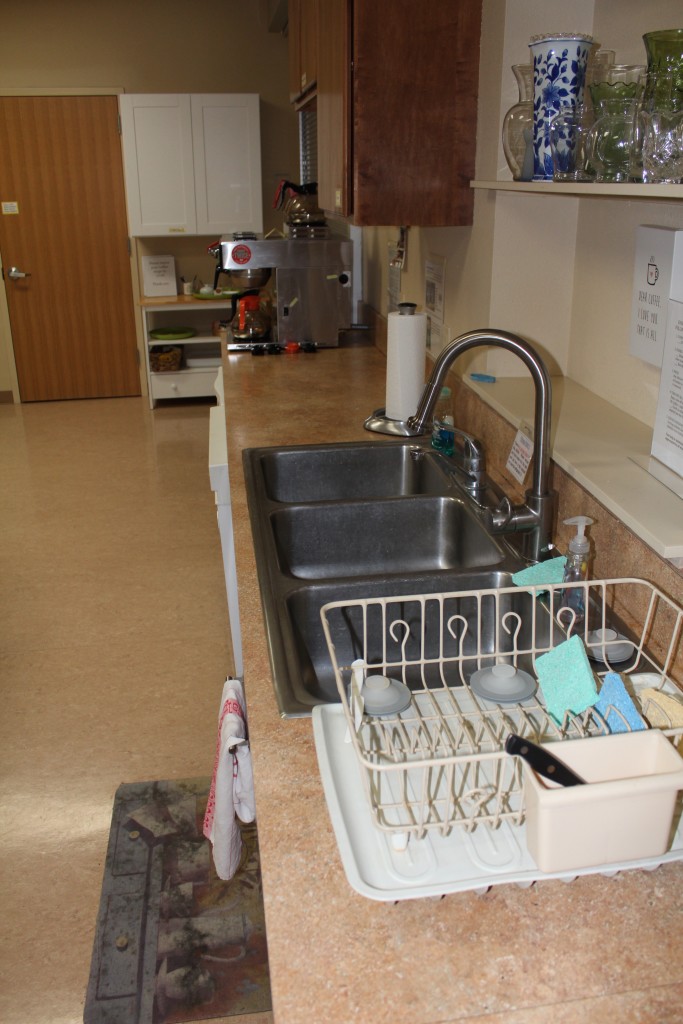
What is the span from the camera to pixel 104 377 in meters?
6.31

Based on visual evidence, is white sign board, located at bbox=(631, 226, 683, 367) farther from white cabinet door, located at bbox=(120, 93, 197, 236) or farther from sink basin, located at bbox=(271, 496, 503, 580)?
white cabinet door, located at bbox=(120, 93, 197, 236)

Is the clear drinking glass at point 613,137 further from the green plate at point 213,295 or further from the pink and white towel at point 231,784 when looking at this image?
the green plate at point 213,295

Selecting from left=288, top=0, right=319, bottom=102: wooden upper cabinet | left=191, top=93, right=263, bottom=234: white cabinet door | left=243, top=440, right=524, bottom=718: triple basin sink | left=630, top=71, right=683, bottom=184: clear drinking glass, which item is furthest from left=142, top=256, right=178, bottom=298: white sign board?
left=630, top=71, right=683, bottom=184: clear drinking glass

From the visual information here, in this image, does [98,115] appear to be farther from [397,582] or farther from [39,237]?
[397,582]

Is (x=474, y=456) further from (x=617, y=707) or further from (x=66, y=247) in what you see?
(x=66, y=247)

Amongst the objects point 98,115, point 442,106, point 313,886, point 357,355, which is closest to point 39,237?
point 98,115

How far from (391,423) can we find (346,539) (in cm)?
59

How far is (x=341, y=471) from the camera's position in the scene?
213 cm

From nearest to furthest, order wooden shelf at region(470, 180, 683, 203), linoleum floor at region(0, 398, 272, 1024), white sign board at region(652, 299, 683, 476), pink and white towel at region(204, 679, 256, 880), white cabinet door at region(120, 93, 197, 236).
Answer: wooden shelf at region(470, 180, 683, 203) < white sign board at region(652, 299, 683, 476) < pink and white towel at region(204, 679, 256, 880) < linoleum floor at region(0, 398, 272, 1024) < white cabinet door at region(120, 93, 197, 236)

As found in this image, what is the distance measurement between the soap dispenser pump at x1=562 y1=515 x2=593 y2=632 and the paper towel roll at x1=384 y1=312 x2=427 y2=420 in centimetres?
102

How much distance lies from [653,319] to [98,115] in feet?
17.2

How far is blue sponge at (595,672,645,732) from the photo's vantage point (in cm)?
87

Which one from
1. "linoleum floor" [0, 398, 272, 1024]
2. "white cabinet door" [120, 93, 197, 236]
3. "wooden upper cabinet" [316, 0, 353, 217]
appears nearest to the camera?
"linoleum floor" [0, 398, 272, 1024]

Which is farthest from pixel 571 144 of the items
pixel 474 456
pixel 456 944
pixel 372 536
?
pixel 456 944
